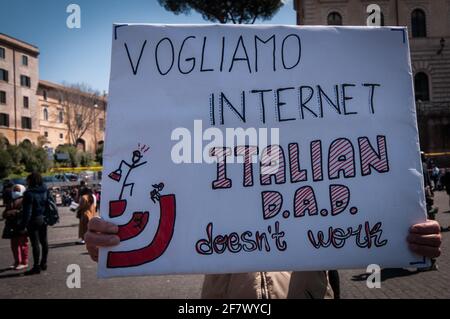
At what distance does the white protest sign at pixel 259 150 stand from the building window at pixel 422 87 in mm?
33639

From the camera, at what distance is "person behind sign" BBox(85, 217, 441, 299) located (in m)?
1.82

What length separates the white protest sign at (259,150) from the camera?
187cm

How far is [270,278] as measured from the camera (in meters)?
1.89

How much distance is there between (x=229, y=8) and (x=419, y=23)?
58.5 ft

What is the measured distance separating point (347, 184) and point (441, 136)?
3269 centimetres

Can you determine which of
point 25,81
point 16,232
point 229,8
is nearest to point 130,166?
point 16,232

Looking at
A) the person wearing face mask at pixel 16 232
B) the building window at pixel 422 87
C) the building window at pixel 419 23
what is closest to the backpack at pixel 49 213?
the person wearing face mask at pixel 16 232

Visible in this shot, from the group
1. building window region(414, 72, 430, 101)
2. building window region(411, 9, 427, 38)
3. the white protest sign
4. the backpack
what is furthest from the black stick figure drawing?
building window region(411, 9, 427, 38)

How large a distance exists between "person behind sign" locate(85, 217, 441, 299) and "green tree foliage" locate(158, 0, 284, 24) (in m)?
24.1

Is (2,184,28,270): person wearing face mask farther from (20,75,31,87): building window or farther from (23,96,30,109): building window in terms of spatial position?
(23,96,30,109): building window

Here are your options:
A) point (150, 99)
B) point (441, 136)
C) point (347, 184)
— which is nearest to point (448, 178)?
point (347, 184)

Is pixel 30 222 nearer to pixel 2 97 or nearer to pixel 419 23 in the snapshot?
pixel 419 23

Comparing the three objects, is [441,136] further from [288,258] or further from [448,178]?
[288,258]
